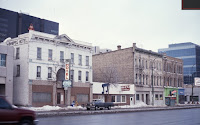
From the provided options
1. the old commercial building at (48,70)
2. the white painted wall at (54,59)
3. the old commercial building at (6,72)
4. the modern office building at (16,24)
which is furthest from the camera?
the modern office building at (16,24)

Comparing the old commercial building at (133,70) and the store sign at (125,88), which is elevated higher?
the old commercial building at (133,70)

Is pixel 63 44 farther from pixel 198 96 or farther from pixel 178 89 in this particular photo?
pixel 198 96

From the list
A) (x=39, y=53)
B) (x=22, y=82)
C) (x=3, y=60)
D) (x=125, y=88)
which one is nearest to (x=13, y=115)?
(x=3, y=60)

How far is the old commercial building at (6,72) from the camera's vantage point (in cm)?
3953

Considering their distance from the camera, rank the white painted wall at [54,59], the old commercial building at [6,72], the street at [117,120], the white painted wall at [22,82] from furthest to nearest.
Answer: the white painted wall at [54,59], the white painted wall at [22,82], the old commercial building at [6,72], the street at [117,120]

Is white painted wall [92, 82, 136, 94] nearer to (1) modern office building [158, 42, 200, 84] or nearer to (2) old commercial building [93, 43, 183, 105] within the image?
(2) old commercial building [93, 43, 183, 105]

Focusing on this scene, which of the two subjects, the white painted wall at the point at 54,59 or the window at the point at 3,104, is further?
the white painted wall at the point at 54,59

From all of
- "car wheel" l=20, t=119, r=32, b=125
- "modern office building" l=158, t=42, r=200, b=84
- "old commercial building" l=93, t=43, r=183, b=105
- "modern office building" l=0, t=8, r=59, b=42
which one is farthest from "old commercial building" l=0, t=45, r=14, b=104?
"modern office building" l=158, t=42, r=200, b=84

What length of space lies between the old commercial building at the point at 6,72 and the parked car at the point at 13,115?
26635 millimetres

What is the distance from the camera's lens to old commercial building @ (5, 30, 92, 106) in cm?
4247

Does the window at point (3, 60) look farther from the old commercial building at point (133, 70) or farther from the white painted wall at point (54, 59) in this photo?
the old commercial building at point (133, 70)

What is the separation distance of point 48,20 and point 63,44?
11858 centimetres

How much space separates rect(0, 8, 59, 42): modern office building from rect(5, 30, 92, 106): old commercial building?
10067 cm

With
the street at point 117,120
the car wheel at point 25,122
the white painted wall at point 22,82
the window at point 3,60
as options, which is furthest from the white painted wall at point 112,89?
the car wheel at point 25,122
